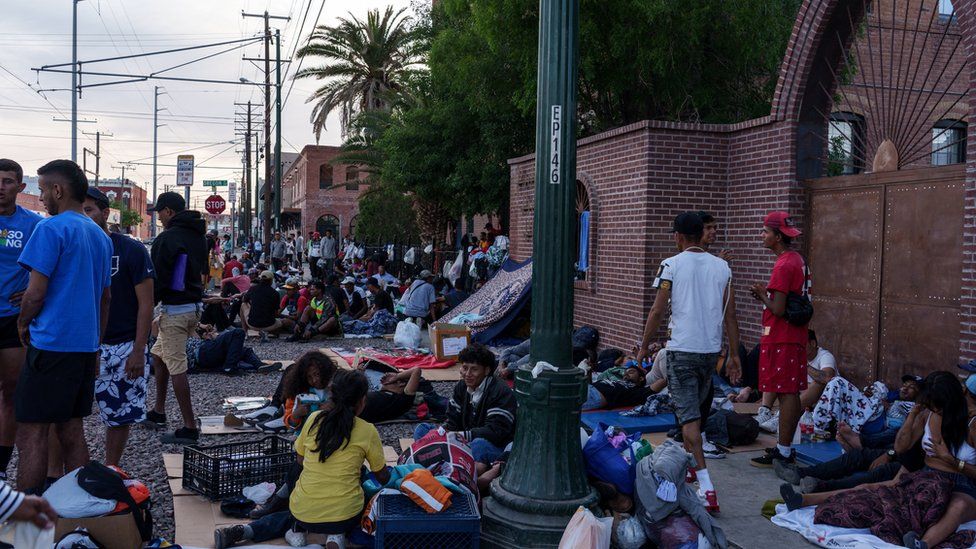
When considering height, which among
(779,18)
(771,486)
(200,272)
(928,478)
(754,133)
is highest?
(779,18)

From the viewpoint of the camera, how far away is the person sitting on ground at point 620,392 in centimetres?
852

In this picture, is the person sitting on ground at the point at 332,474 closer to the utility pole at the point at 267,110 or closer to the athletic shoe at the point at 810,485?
the athletic shoe at the point at 810,485

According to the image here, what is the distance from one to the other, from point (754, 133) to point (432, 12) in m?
14.4

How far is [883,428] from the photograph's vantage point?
21.9ft

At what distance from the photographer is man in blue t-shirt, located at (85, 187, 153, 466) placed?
5641mm

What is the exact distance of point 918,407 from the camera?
5.04 m

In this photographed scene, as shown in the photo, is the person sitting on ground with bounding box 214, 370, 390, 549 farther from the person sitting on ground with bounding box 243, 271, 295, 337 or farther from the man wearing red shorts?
the person sitting on ground with bounding box 243, 271, 295, 337

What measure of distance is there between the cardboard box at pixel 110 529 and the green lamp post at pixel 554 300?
1.99m

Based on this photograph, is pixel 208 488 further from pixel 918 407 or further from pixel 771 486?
pixel 918 407

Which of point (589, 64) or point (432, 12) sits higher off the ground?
point (432, 12)

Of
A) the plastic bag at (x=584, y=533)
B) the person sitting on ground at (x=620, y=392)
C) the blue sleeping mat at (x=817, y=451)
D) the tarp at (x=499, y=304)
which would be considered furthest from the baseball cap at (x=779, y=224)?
the tarp at (x=499, y=304)

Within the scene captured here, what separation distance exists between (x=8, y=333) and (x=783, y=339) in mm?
5696

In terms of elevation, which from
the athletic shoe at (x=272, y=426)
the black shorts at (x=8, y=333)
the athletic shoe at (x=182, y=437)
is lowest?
the athletic shoe at (x=272, y=426)

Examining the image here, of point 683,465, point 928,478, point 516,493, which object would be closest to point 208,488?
point 516,493
